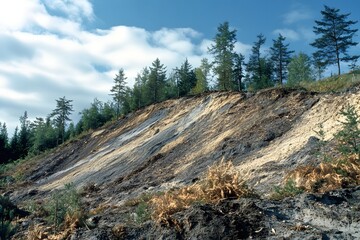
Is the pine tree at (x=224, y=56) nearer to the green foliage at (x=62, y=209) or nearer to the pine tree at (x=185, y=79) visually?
the pine tree at (x=185, y=79)

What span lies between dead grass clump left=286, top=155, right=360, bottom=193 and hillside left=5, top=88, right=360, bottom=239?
729 millimetres

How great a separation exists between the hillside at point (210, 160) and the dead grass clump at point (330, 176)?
73 cm

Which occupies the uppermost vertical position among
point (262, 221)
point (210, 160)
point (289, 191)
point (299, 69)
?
point (299, 69)

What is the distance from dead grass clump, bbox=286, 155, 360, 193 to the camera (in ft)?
26.4

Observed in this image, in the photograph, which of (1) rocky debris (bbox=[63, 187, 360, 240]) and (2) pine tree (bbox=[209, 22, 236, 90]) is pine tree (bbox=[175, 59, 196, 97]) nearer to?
(2) pine tree (bbox=[209, 22, 236, 90])

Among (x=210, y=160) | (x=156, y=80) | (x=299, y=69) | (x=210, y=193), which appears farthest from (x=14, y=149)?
(x=210, y=193)


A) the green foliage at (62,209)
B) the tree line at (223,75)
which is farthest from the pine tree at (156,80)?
the green foliage at (62,209)

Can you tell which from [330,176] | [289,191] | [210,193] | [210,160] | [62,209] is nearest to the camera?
[210,193]

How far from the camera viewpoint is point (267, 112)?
19766 mm

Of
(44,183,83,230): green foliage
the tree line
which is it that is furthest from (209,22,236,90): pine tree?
(44,183,83,230): green foliage

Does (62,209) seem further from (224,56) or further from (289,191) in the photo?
(224,56)

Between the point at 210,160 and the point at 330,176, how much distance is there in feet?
31.2

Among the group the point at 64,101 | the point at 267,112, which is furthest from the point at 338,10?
the point at 64,101

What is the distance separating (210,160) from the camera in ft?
57.9
